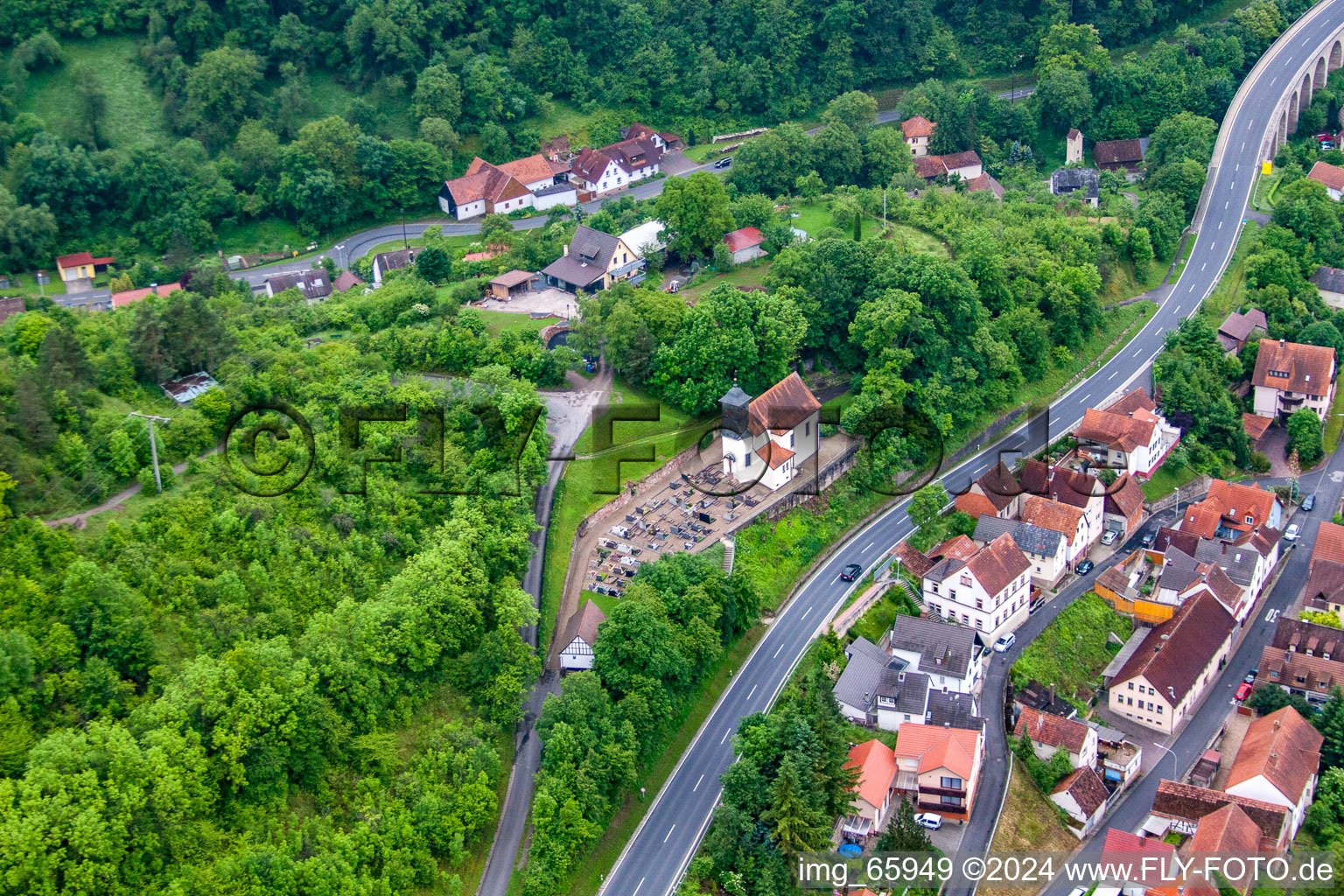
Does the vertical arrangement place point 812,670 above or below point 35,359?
below

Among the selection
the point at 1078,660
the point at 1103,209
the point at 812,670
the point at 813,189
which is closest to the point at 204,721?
the point at 812,670

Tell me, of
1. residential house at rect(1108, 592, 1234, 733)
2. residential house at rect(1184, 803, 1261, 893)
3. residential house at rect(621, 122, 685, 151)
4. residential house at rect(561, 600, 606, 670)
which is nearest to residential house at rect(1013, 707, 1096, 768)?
residential house at rect(1108, 592, 1234, 733)

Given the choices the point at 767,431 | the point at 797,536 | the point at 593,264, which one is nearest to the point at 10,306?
the point at 593,264

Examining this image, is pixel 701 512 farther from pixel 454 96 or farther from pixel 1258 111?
pixel 1258 111

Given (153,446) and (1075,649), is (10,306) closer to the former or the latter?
(153,446)

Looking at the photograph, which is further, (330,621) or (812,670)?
(812,670)

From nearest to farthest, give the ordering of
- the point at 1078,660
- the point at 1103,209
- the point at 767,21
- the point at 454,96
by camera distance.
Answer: the point at 1078,660 < the point at 1103,209 < the point at 454,96 < the point at 767,21

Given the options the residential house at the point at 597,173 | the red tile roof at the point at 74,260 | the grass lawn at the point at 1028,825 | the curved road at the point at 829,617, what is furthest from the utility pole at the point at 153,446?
the residential house at the point at 597,173

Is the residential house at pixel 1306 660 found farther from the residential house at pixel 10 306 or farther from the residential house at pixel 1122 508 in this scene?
the residential house at pixel 10 306
